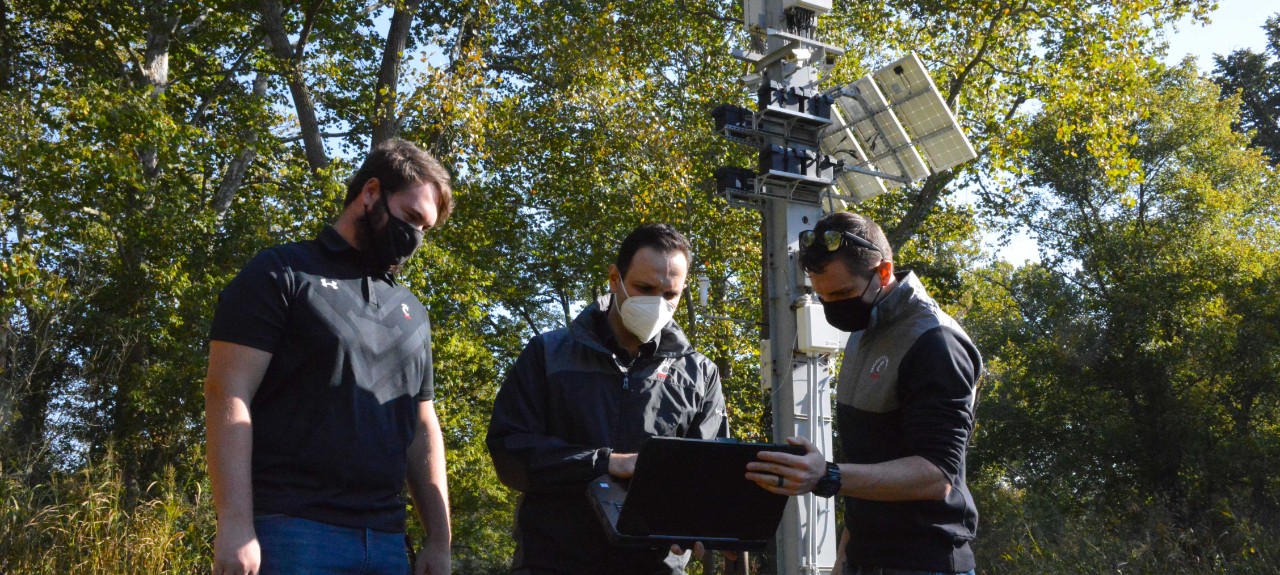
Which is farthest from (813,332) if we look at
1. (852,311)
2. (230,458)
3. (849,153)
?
(230,458)

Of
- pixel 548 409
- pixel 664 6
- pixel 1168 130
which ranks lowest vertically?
pixel 548 409

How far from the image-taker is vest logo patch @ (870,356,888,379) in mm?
2924

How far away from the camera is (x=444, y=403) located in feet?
53.2

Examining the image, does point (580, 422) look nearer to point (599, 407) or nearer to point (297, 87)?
point (599, 407)

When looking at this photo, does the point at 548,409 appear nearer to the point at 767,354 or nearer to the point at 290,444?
the point at 290,444

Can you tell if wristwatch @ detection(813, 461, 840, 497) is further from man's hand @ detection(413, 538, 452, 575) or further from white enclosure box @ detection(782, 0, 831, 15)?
white enclosure box @ detection(782, 0, 831, 15)

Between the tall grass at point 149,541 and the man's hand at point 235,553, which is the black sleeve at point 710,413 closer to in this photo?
the man's hand at point 235,553

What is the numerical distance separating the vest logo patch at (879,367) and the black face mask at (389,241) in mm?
1291

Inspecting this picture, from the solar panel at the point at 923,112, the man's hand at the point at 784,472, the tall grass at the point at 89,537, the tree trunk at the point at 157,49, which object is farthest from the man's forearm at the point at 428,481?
the tree trunk at the point at 157,49

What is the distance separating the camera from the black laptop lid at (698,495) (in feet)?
8.50

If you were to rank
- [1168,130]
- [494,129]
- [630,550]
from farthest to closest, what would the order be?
[1168,130] < [494,129] < [630,550]

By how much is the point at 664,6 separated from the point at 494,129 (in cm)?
480

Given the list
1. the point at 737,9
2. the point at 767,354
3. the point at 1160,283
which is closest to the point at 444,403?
the point at 767,354

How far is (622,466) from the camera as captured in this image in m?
2.93
